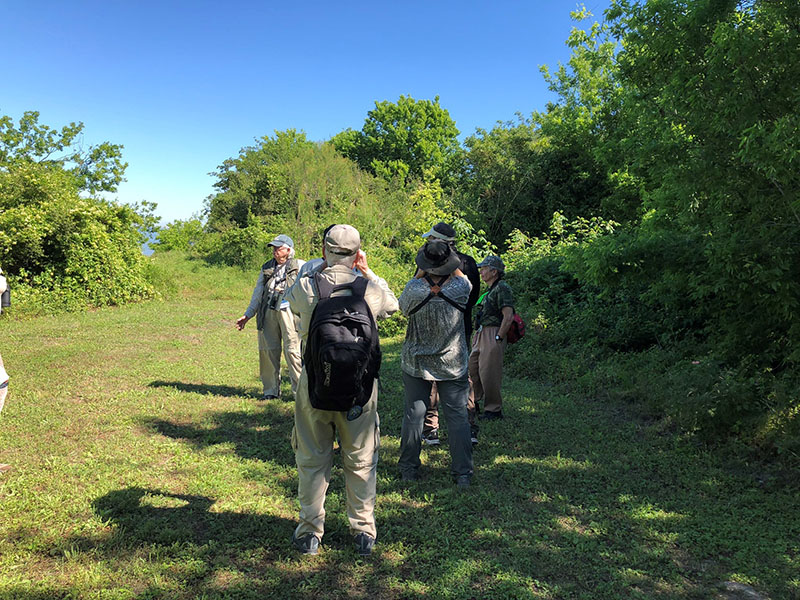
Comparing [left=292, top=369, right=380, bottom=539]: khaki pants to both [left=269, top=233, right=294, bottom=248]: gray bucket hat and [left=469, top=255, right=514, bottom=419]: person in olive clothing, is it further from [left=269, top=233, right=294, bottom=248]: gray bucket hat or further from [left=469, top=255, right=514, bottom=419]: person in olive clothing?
[left=269, top=233, right=294, bottom=248]: gray bucket hat

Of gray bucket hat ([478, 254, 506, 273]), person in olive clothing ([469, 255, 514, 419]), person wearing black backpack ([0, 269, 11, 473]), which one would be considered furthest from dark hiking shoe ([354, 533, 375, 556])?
gray bucket hat ([478, 254, 506, 273])

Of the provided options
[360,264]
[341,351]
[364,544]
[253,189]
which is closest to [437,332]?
[360,264]

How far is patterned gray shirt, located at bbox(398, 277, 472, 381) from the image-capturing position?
4.41 metres

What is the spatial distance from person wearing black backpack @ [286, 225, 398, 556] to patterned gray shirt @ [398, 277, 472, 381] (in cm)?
92

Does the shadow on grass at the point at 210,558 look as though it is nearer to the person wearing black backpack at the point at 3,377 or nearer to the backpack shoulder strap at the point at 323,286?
the person wearing black backpack at the point at 3,377

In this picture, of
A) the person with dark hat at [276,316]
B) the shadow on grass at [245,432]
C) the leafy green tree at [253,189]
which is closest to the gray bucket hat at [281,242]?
the person with dark hat at [276,316]

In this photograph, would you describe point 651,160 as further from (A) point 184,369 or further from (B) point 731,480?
(A) point 184,369

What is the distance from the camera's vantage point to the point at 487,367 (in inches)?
242

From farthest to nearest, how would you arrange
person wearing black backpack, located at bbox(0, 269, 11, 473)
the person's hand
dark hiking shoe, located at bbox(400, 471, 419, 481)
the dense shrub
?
the dense shrub < dark hiking shoe, located at bbox(400, 471, 419, 481) < person wearing black backpack, located at bbox(0, 269, 11, 473) < the person's hand

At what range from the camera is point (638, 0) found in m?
7.77

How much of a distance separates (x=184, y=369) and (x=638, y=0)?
28.1 ft

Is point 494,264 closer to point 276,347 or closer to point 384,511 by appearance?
point 276,347

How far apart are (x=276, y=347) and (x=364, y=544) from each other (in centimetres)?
367

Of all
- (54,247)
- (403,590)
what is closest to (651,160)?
(403,590)
